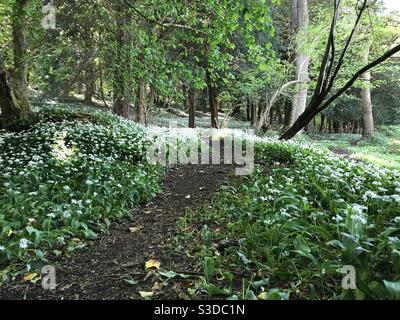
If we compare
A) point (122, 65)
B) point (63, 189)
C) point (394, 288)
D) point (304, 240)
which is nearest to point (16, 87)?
point (122, 65)

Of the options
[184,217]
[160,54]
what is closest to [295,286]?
[184,217]

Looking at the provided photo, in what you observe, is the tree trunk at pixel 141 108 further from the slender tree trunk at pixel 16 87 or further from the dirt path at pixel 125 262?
the dirt path at pixel 125 262

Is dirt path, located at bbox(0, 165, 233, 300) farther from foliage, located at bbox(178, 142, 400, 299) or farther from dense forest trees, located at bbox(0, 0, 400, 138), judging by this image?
dense forest trees, located at bbox(0, 0, 400, 138)

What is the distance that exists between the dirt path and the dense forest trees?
114 inches

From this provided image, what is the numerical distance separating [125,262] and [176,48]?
11.7 m

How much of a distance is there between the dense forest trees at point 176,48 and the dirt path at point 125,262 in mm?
2906

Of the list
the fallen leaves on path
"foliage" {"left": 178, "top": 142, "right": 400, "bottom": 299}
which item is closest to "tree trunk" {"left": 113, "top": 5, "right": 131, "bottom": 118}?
"foliage" {"left": 178, "top": 142, "right": 400, "bottom": 299}

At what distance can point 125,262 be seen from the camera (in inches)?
138

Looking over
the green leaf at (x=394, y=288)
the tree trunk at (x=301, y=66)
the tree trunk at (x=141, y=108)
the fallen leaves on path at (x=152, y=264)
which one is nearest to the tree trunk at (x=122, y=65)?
the tree trunk at (x=141, y=108)

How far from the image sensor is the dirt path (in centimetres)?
290

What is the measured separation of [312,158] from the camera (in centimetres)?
670

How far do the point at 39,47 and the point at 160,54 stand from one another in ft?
25.0

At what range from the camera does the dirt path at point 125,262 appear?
9.52 feet

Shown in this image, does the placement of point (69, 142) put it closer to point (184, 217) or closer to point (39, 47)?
point (184, 217)
